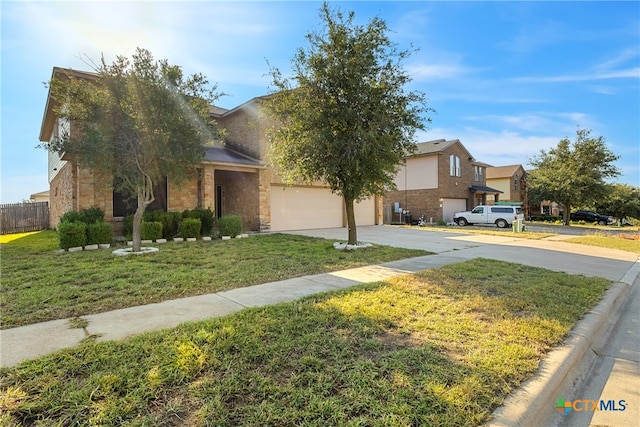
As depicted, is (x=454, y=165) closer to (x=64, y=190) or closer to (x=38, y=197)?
(x=64, y=190)

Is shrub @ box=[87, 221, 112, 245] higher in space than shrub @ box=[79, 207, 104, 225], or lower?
lower

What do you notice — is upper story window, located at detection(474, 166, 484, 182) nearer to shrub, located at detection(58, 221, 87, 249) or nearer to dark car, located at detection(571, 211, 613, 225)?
dark car, located at detection(571, 211, 613, 225)

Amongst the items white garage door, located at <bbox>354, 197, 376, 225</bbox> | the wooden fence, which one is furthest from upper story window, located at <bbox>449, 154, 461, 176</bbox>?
the wooden fence

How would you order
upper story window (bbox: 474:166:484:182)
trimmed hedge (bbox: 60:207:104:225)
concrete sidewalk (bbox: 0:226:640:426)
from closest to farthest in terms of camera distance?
concrete sidewalk (bbox: 0:226:640:426)
trimmed hedge (bbox: 60:207:104:225)
upper story window (bbox: 474:166:484:182)

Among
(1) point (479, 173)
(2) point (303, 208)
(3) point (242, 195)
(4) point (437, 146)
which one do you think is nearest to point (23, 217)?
(3) point (242, 195)

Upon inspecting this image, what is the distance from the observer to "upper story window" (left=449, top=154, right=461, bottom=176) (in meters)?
27.9

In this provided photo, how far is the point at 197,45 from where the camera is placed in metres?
7.91

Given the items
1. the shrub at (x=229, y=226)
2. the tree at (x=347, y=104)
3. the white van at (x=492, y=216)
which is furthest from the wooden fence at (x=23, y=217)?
the white van at (x=492, y=216)

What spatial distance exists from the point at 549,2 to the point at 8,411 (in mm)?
11655

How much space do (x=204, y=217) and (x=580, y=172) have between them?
29.6 meters

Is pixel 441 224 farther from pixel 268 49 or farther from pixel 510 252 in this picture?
pixel 268 49

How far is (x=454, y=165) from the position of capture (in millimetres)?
28281

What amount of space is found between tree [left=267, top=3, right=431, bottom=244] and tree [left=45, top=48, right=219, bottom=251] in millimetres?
2511

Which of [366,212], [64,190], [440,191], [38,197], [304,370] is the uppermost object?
[38,197]
